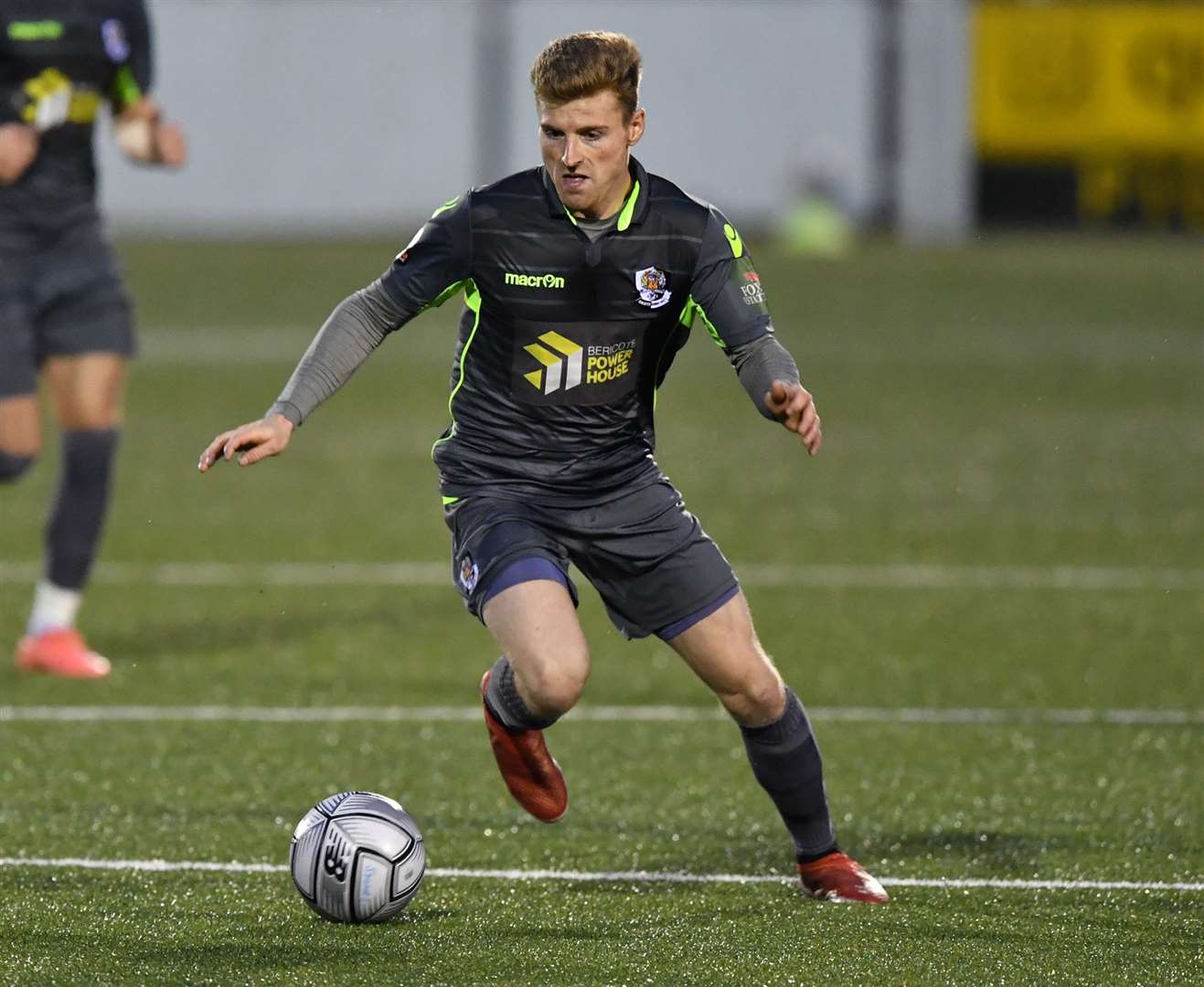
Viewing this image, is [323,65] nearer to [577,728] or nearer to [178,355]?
[178,355]

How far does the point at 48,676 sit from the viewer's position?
23.7ft

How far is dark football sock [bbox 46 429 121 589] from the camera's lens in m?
7.41

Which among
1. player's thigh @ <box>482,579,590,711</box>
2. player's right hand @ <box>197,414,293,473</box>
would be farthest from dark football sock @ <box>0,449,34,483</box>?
player's thigh @ <box>482,579,590,711</box>

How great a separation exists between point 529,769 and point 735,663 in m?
0.64

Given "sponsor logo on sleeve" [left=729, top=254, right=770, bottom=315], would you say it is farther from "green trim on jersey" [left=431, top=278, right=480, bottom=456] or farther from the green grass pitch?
the green grass pitch

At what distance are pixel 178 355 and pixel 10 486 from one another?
235 inches

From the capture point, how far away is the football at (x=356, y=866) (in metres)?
4.51

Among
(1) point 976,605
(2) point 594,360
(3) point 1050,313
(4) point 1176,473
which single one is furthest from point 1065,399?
(2) point 594,360

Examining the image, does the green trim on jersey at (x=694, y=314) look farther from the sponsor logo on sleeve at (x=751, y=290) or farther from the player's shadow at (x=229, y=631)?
the player's shadow at (x=229, y=631)

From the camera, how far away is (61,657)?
729 cm

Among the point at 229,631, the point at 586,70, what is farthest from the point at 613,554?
the point at 229,631

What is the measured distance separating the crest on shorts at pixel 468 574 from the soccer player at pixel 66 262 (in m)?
2.76

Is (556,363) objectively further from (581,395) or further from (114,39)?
(114,39)

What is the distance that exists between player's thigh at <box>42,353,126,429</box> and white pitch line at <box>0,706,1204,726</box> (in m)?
1.10
